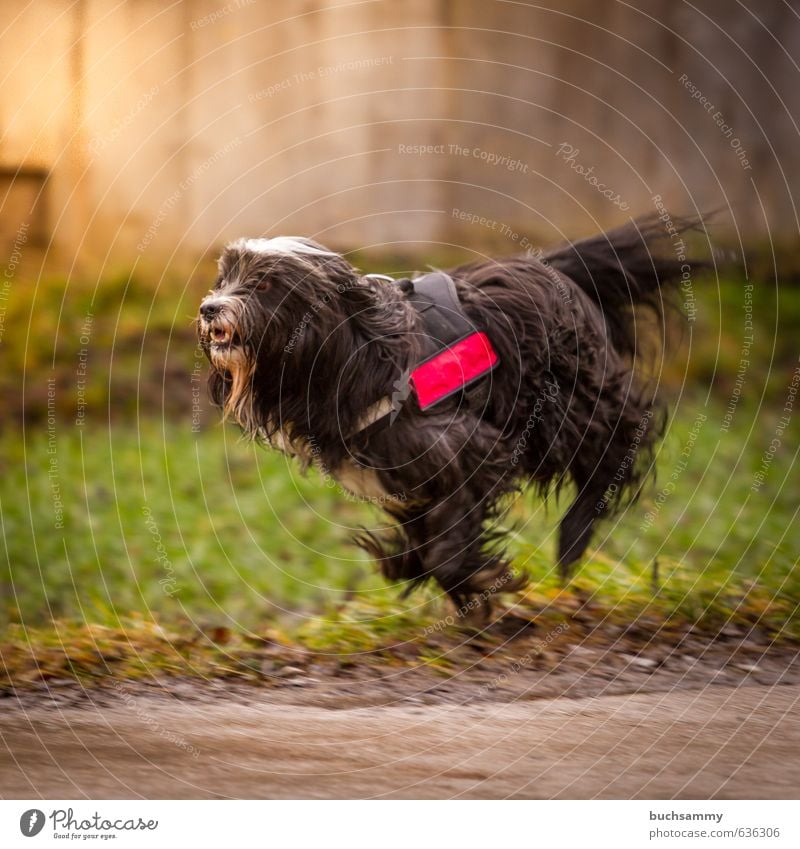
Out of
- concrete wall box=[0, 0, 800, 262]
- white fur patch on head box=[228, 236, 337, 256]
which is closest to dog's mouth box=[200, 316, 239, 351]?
white fur patch on head box=[228, 236, 337, 256]

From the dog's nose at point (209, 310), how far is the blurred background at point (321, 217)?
2.18 m

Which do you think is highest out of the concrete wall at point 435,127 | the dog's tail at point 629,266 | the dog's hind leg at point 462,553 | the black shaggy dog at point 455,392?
the concrete wall at point 435,127

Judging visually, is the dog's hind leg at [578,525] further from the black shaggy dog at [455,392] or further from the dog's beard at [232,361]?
the dog's beard at [232,361]

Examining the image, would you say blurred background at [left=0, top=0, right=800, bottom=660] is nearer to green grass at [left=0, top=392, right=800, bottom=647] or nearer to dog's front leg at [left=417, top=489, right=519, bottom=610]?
green grass at [left=0, top=392, right=800, bottom=647]

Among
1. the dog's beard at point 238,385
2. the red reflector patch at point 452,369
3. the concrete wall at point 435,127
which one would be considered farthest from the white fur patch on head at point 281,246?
the concrete wall at point 435,127

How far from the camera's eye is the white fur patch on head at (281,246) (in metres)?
4.02

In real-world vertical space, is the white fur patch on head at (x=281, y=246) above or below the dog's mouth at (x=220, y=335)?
above

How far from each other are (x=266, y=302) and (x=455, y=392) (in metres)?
0.87

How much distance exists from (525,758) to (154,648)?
195cm

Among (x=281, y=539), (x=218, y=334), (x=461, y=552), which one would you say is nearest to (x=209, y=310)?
(x=218, y=334)

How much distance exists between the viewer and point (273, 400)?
425 centimetres

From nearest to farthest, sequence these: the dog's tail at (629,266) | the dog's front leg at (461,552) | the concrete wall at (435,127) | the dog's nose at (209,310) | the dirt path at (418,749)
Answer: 1. the dirt path at (418,749)
2. the dog's nose at (209,310)
3. the dog's front leg at (461,552)
4. the dog's tail at (629,266)
5. the concrete wall at (435,127)

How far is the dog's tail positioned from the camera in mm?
4770

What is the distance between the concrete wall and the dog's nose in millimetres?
2866
